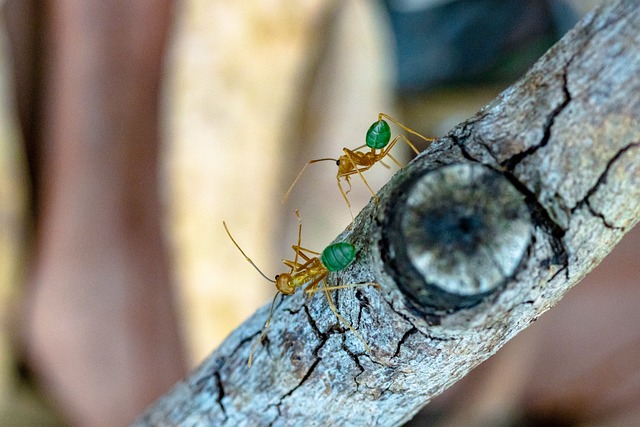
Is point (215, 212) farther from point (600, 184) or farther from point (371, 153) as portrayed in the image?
point (600, 184)

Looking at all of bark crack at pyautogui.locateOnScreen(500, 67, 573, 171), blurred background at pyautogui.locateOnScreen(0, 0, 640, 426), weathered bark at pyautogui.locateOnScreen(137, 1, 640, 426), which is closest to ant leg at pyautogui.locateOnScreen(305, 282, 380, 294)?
weathered bark at pyautogui.locateOnScreen(137, 1, 640, 426)

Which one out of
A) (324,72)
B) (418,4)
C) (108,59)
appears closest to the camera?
(108,59)

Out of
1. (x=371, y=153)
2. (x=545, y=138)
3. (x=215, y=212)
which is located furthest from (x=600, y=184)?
(x=215, y=212)

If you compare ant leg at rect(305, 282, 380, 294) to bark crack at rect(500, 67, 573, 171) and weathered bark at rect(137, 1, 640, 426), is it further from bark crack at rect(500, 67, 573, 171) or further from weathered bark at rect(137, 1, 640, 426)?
bark crack at rect(500, 67, 573, 171)

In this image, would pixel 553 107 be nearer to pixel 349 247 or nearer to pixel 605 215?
pixel 605 215

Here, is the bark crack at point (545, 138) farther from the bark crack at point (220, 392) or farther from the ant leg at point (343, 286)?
the bark crack at point (220, 392)

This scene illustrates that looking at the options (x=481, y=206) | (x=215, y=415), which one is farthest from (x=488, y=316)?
(x=215, y=415)
